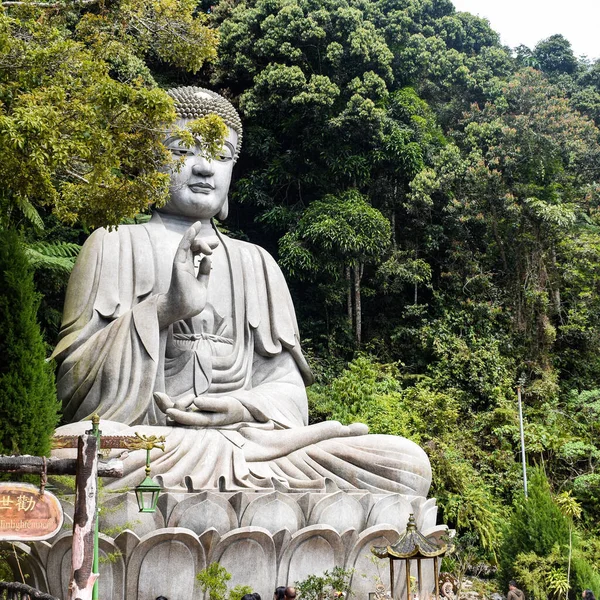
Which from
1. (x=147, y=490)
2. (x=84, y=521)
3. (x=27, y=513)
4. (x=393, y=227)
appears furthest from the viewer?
(x=393, y=227)

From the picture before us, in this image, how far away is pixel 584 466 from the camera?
41.9 feet

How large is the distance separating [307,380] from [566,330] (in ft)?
21.7

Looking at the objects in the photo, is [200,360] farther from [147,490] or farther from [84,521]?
[84,521]

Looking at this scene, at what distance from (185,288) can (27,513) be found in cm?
340

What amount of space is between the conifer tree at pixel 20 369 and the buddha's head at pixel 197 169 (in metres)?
2.35

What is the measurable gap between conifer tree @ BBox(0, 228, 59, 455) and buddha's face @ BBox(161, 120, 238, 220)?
2.38 metres

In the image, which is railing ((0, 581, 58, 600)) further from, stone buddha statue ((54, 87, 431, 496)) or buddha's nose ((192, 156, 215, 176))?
buddha's nose ((192, 156, 215, 176))

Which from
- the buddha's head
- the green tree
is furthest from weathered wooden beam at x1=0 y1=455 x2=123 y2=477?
the buddha's head

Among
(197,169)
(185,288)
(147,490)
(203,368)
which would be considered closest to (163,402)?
(203,368)

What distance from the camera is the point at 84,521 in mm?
4195

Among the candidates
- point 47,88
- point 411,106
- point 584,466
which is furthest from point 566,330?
point 47,88

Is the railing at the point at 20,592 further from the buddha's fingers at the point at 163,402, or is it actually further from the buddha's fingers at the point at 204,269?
the buddha's fingers at the point at 204,269

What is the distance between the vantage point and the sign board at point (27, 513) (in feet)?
13.0

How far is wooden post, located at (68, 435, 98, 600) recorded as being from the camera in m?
4.10
